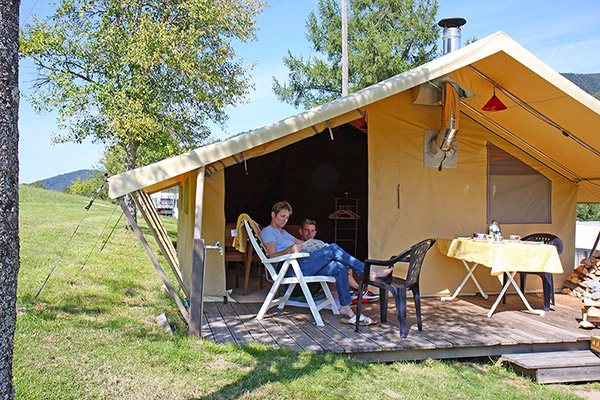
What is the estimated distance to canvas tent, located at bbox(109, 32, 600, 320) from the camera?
409 cm

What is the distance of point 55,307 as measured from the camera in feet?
13.6

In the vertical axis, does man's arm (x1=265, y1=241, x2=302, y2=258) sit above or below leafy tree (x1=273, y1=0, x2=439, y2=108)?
below

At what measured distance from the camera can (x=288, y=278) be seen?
401 cm

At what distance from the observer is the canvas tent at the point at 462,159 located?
4.09 metres

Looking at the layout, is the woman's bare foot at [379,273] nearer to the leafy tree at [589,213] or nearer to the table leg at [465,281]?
the table leg at [465,281]

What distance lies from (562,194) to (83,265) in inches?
240

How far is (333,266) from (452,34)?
3.04 m

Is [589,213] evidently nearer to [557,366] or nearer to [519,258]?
[519,258]

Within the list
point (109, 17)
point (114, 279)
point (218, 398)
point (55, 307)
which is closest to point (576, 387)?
point (218, 398)

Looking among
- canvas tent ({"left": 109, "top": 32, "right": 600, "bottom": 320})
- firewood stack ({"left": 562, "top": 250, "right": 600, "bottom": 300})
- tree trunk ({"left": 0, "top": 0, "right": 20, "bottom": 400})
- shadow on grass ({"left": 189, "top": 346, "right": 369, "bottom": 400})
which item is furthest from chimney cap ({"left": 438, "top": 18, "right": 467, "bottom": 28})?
tree trunk ({"left": 0, "top": 0, "right": 20, "bottom": 400})

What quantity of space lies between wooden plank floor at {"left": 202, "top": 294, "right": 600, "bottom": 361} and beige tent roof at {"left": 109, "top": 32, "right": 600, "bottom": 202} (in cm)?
129

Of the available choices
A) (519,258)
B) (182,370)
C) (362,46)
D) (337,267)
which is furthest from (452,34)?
(362,46)

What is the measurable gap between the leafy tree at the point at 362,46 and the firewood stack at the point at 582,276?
400 inches

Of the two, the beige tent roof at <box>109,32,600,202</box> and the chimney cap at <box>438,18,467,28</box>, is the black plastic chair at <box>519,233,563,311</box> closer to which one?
the beige tent roof at <box>109,32,600,202</box>
